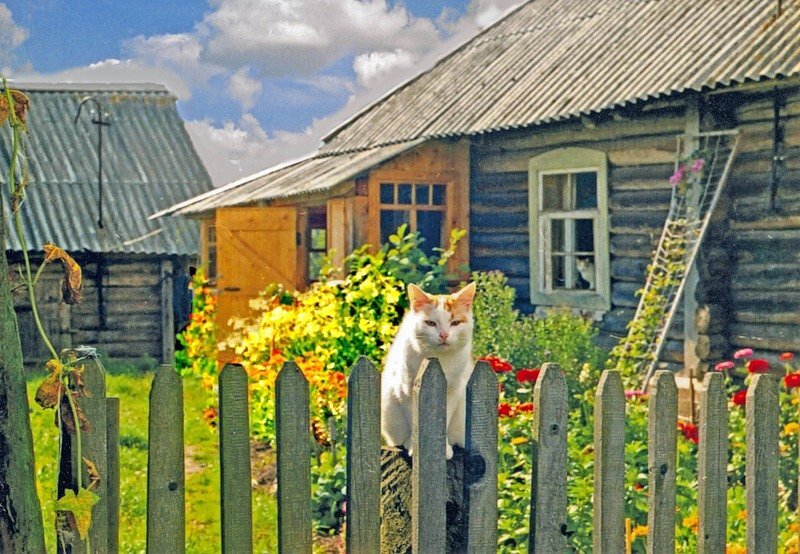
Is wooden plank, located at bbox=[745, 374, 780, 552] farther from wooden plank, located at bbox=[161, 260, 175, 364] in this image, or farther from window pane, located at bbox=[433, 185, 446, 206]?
wooden plank, located at bbox=[161, 260, 175, 364]

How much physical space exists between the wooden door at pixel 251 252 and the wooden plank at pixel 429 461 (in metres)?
9.59

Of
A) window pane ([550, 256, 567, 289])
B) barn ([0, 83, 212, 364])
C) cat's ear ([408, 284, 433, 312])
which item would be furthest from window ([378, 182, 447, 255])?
cat's ear ([408, 284, 433, 312])

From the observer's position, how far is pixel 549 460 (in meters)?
2.75

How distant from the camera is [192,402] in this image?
37.1ft

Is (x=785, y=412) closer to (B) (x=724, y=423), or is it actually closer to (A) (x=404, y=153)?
(B) (x=724, y=423)

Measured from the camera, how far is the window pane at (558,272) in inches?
432

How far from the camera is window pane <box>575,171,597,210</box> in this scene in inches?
422

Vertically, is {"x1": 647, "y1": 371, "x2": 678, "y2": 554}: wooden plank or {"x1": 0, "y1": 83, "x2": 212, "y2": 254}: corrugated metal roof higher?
{"x1": 0, "y1": 83, "x2": 212, "y2": 254}: corrugated metal roof

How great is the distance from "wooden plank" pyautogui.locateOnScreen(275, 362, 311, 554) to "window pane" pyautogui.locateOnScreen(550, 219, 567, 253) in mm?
8742

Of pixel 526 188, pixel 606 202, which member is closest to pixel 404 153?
pixel 526 188

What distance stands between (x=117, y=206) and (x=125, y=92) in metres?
2.60

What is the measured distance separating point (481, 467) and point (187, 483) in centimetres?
545

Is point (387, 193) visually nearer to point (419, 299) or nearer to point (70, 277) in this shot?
point (419, 299)

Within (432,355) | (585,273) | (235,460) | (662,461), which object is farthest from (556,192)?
(235,460)
